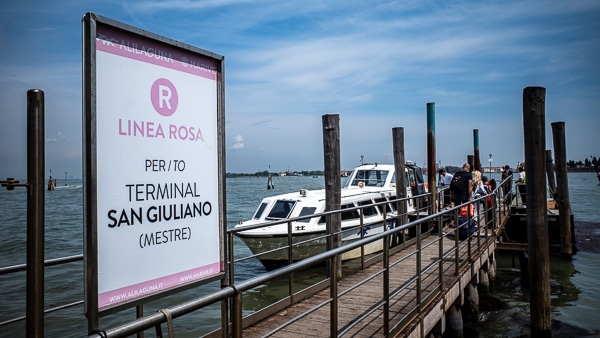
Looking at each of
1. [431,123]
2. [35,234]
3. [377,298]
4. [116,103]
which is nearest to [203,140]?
[116,103]

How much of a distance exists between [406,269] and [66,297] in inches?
324

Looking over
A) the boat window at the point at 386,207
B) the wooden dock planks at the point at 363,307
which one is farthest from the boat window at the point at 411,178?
the wooden dock planks at the point at 363,307

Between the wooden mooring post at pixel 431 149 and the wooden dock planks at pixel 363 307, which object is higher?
the wooden mooring post at pixel 431 149

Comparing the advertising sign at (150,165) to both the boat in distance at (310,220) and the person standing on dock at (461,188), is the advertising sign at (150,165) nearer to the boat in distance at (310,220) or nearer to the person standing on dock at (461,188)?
the boat in distance at (310,220)

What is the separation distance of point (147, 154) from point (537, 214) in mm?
6770

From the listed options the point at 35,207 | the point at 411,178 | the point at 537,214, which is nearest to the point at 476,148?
the point at 411,178

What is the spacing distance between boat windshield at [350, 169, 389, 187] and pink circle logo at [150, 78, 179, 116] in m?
14.3

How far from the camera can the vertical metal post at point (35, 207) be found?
2000 millimetres

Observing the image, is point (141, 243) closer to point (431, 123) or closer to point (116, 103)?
point (116, 103)

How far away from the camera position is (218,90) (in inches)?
128

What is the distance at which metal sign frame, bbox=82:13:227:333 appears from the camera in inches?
92.5

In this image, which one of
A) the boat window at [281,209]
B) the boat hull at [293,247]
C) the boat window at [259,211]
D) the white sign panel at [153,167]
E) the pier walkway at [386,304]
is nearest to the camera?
the white sign panel at [153,167]

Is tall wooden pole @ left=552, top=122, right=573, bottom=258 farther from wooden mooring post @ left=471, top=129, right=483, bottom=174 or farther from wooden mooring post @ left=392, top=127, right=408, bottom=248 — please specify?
wooden mooring post @ left=471, top=129, right=483, bottom=174

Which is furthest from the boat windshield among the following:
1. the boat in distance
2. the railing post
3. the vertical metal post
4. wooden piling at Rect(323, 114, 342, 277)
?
the vertical metal post
